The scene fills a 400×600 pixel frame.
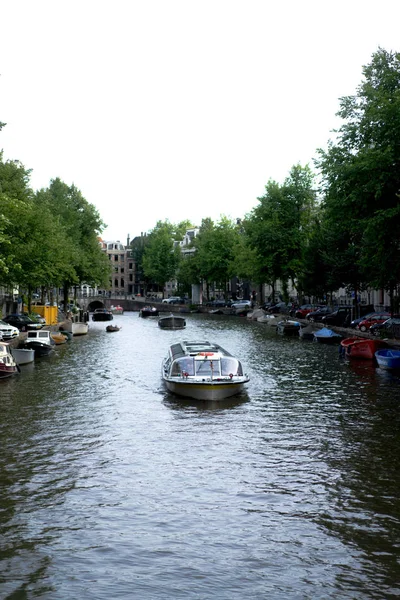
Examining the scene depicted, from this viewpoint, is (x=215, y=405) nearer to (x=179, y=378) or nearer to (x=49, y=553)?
(x=179, y=378)

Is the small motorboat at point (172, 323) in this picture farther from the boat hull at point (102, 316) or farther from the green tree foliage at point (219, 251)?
the green tree foliage at point (219, 251)

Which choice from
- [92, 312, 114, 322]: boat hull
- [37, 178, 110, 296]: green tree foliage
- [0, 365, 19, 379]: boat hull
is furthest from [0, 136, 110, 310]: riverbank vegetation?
[92, 312, 114, 322]: boat hull

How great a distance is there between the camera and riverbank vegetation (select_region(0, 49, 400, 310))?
126ft

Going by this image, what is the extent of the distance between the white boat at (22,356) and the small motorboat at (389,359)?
21.1m

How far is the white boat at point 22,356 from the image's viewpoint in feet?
148

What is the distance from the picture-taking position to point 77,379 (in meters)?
39.6

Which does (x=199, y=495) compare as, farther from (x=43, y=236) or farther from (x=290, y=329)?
(x=290, y=329)

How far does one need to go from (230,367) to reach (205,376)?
1.33 m

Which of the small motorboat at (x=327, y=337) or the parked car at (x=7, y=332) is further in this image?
the small motorboat at (x=327, y=337)

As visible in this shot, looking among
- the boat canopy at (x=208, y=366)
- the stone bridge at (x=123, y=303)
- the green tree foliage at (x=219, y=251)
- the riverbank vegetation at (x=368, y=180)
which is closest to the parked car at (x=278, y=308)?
the green tree foliage at (x=219, y=251)

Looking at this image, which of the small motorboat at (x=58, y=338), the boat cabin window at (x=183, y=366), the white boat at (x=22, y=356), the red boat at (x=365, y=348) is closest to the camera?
the boat cabin window at (x=183, y=366)

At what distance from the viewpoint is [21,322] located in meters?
64.6

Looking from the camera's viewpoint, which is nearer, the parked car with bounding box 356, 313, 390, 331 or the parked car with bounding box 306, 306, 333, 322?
the parked car with bounding box 356, 313, 390, 331

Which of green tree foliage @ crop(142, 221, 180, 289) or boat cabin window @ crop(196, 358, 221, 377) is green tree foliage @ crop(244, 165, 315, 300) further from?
green tree foliage @ crop(142, 221, 180, 289)
